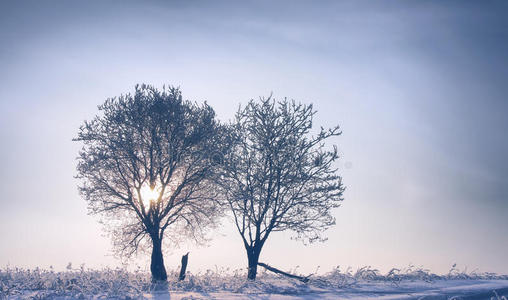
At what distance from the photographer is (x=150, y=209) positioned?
2212cm

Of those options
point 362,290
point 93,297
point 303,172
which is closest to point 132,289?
point 93,297

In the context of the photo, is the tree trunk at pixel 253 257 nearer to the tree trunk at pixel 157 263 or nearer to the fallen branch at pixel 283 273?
the fallen branch at pixel 283 273

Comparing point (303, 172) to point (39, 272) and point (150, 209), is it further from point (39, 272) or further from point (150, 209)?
point (39, 272)

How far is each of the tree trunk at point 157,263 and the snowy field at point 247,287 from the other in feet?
3.55

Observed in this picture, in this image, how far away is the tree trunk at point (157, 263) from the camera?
21.1 meters

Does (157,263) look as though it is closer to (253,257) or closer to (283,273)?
(253,257)

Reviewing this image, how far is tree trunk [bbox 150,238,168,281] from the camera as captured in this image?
21075 mm

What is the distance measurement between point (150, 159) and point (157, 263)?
606cm

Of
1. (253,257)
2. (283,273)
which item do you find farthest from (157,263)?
(283,273)

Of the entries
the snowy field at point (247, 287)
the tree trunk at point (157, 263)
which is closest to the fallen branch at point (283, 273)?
the snowy field at point (247, 287)

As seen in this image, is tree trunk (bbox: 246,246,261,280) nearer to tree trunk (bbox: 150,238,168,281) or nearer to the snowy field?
the snowy field

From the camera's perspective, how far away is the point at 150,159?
72.6ft

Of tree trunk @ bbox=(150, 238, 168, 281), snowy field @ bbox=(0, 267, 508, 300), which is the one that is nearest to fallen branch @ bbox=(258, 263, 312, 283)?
snowy field @ bbox=(0, 267, 508, 300)

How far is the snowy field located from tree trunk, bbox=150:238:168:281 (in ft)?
3.55
